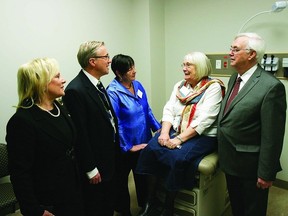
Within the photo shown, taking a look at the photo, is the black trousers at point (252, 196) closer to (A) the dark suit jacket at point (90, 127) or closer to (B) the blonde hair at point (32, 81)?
(A) the dark suit jacket at point (90, 127)

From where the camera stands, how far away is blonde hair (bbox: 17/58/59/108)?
1.25 metres

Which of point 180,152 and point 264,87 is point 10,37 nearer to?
point 180,152

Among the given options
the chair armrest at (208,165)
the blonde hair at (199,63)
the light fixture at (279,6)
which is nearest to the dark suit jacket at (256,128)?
the chair armrest at (208,165)

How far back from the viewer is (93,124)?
162 centimetres

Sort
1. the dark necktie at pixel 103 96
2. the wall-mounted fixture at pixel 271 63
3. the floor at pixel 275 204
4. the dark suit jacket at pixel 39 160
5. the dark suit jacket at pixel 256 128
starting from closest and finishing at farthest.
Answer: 1. the dark suit jacket at pixel 39 160
2. the dark suit jacket at pixel 256 128
3. the dark necktie at pixel 103 96
4. the floor at pixel 275 204
5. the wall-mounted fixture at pixel 271 63

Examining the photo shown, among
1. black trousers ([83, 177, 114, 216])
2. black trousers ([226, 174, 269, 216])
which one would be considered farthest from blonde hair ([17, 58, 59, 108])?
black trousers ([226, 174, 269, 216])

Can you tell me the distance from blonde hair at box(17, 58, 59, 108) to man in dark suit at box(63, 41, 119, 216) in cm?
26

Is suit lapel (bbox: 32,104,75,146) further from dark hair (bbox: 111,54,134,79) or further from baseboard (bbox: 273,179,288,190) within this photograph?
baseboard (bbox: 273,179,288,190)

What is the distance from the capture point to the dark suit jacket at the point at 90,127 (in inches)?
60.7

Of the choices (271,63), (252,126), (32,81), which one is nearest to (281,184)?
(271,63)

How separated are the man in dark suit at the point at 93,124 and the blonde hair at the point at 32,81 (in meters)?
0.26

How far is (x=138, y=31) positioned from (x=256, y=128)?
2069mm

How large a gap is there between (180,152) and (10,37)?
167 centimetres

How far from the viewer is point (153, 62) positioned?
319 cm
